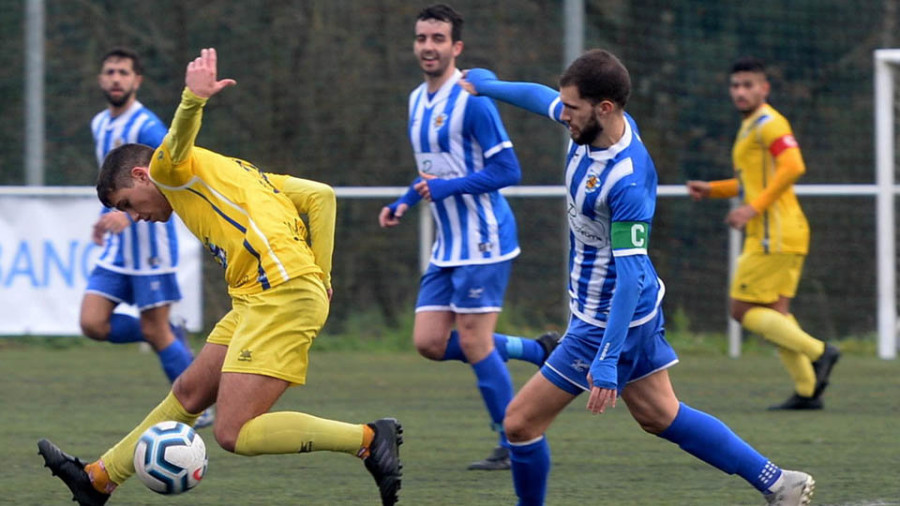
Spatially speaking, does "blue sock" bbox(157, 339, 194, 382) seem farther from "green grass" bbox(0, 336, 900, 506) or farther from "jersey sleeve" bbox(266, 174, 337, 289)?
"jersey sleeve" bbox(266, 174, 337, 289)

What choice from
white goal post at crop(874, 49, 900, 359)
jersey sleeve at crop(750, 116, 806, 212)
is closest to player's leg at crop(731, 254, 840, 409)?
jersey sleeve at crop(750, 116, 806, 212)

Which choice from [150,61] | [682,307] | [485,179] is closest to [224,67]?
[150,61]

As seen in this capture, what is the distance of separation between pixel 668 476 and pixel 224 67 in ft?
31.3

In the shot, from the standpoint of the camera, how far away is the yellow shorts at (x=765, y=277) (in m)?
8.69

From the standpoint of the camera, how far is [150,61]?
48.8 ft

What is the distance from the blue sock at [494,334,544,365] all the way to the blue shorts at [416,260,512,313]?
152mm

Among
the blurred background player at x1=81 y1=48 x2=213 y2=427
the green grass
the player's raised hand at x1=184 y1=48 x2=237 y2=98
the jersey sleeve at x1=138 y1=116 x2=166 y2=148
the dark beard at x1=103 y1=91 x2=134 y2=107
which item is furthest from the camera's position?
the dark beard at x1=103 y1=91 x2=134 y2=107

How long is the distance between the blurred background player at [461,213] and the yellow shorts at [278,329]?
1.59 meters

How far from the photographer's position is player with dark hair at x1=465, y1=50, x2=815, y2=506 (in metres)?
4.59

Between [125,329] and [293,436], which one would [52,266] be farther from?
[293,436]

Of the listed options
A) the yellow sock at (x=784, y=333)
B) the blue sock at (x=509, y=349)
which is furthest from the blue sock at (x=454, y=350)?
the yellow sock at (x=784, y=333)

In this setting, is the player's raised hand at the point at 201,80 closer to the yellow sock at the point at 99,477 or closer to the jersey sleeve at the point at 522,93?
the jersey sleeve at the point at 522,93

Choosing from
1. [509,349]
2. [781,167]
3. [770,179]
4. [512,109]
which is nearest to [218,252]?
[509,349]

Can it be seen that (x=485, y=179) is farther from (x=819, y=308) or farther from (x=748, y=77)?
(x=819, y=308)
